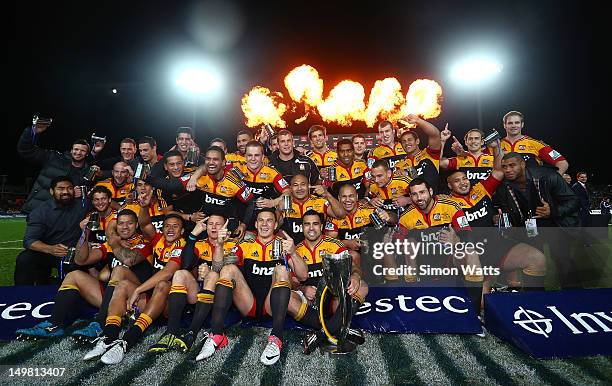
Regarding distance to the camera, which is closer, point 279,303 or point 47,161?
point 279,303

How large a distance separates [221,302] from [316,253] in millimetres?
1234

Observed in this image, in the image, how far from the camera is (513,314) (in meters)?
3.72

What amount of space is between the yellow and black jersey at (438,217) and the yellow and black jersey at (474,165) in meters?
1.12

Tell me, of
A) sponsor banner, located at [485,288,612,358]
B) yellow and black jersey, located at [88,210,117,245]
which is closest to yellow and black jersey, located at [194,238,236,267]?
yellow and black jersey, located at [88,210,117,245]

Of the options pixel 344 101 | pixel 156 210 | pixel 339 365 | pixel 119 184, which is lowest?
pixel 339 365

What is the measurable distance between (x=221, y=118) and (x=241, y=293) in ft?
80.4

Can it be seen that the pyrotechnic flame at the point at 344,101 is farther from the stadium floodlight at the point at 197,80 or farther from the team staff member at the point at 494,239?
the team staff member at the point at 494,239

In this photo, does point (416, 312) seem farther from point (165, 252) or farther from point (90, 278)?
point (90, 278)

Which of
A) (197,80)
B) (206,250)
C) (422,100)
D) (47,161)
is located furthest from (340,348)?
(197,80)

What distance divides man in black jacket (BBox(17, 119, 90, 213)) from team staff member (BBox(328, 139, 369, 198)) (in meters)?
4.30

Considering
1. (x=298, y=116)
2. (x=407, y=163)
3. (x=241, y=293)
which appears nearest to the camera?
(x=241, y=293)

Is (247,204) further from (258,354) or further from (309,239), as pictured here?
(258,354)

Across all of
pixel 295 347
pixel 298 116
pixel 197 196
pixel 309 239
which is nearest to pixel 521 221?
pixel 309 239

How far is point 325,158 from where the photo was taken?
6.62m
